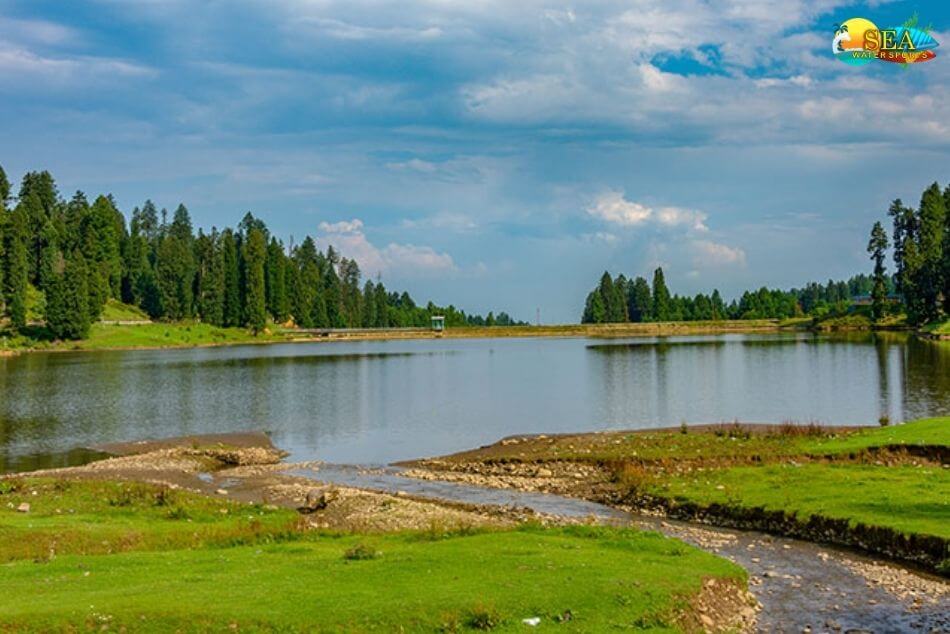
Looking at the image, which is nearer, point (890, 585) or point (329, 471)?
point (890, 585)

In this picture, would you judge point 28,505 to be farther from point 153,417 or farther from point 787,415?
point 787,415

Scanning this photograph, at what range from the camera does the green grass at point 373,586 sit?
50.4 feet

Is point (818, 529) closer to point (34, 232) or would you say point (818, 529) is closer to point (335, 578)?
point (335, 578)

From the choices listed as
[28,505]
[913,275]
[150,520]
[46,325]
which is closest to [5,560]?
[150,520]

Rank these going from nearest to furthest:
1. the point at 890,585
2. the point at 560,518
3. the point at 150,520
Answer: the point at 890,585, the point at 150,520, the point at 560,518

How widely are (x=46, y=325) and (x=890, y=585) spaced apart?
6257 inches

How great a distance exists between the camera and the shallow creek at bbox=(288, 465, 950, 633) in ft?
60.0

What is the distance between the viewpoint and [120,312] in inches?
7288

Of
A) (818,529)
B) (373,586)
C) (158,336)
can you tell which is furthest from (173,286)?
(373,586)

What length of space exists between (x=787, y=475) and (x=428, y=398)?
48.1 meters

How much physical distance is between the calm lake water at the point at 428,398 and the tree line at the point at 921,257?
45.3 metres

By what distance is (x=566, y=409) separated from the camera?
67.2m

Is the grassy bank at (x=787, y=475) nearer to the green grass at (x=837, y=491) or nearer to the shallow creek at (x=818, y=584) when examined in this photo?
the green grass at (x=837, y=491)

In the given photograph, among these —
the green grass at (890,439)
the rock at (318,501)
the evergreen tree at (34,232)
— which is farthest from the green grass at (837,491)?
the evergreen tree at (34,232)
